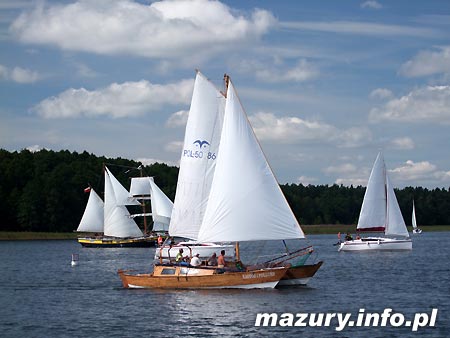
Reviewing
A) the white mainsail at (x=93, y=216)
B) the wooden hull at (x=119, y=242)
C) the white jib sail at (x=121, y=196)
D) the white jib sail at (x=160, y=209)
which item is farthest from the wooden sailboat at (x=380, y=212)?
the white mainsail at (x=93, y=216)

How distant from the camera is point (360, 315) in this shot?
142 ft

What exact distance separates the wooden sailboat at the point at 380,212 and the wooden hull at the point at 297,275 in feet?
162

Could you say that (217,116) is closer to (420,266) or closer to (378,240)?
(420,266)

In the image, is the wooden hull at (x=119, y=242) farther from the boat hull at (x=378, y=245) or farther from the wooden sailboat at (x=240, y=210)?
the wooden sailboat at (x=240, y=210)

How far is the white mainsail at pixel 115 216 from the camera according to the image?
126m

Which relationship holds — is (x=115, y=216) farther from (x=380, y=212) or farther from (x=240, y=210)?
(x=240, y=210)

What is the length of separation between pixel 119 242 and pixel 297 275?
251 ft

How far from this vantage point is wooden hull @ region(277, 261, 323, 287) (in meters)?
52.8

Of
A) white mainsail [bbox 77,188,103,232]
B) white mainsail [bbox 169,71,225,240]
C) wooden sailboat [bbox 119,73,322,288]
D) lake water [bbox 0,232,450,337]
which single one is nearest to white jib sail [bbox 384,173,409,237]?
lake water [bbox 0,232,450,337]

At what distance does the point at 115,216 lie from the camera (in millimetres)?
126625

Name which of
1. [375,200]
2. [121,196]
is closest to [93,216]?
[121,196]

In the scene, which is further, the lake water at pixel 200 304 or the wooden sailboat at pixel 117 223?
the wooden sailboat at pixel 117 223

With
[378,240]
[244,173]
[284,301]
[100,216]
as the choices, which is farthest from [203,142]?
[100,216]

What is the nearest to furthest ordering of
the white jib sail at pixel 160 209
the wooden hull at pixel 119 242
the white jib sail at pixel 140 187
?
the white jib sail at pixel 160 209, the wooden hull at pixel 119 242, the white jib sail at pixel 140 187
